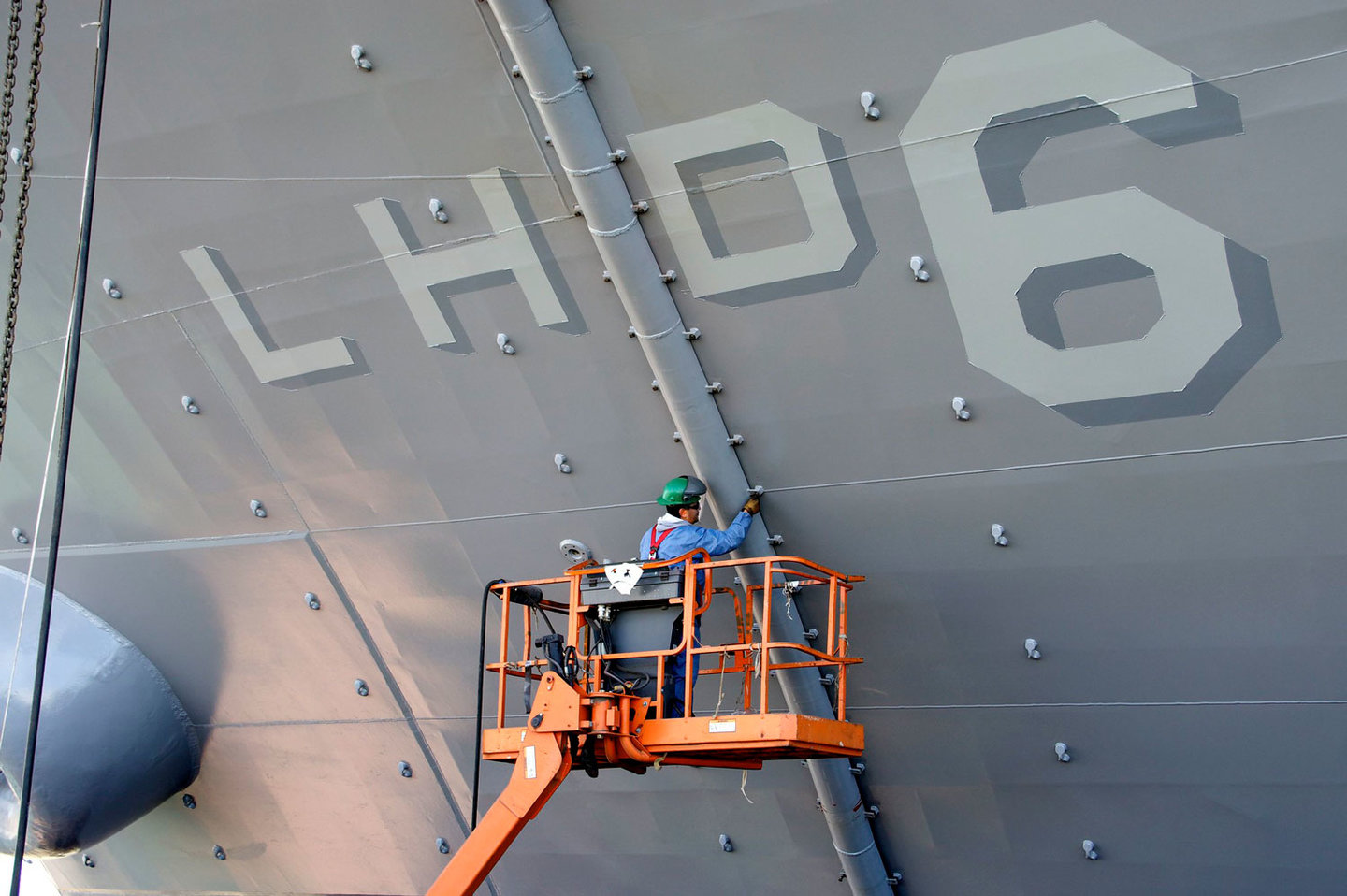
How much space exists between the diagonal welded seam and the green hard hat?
2.40m

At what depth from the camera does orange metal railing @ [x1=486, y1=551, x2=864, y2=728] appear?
509cm

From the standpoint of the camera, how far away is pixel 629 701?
504cm

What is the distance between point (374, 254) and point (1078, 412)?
3393 millimetres

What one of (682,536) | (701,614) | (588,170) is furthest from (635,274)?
(701,614)

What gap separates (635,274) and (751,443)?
3.29 feet

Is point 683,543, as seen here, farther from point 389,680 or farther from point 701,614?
point 389,680

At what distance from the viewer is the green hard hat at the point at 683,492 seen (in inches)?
226

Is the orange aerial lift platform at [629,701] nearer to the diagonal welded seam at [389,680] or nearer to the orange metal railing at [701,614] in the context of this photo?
the orange metal railing at [701,614]

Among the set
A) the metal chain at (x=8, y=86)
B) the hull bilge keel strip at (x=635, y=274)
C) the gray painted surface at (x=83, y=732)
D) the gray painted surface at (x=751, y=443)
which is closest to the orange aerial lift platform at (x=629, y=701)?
the hull bilge keel strip at (x=635, y=274)

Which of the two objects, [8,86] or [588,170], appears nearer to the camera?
[8,86]

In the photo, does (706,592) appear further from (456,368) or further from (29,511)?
(29,511)

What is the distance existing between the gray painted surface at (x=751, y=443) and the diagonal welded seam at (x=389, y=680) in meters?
0.04

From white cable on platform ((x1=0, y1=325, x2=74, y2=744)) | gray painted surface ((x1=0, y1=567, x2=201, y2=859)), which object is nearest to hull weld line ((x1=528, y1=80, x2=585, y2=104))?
white cable on platform ((x1=0, y1=325, x2=74, y2=744))

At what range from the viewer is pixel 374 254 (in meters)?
6.08
